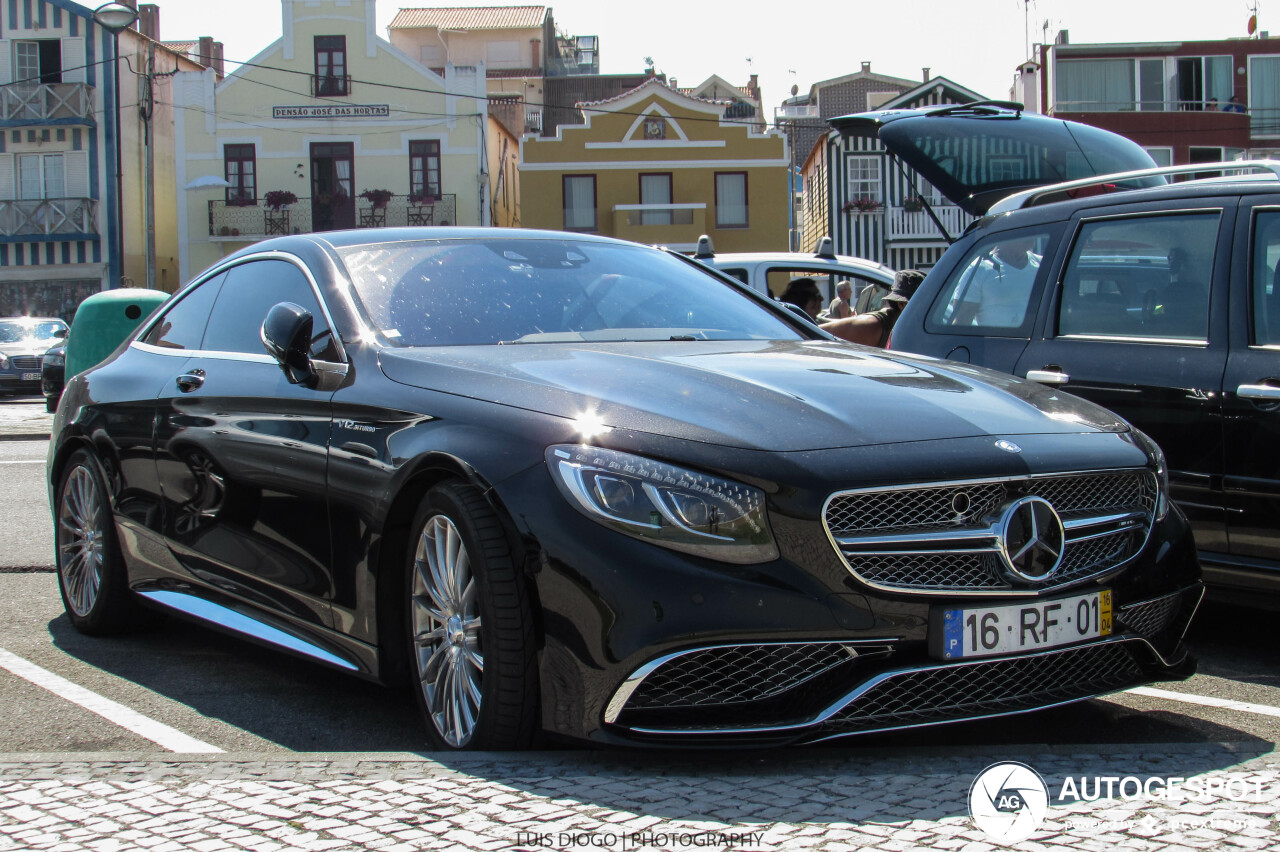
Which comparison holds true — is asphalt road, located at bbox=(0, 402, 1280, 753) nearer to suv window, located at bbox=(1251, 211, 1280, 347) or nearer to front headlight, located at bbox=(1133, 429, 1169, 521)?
front headlight, located at bbox=(1133, 429, 1169, 521)

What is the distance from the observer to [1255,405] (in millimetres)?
4516

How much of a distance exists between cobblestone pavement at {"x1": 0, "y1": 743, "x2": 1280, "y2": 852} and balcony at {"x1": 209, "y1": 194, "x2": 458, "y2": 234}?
39595 mm

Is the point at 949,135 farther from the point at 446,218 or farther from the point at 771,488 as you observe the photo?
the point at 446,218

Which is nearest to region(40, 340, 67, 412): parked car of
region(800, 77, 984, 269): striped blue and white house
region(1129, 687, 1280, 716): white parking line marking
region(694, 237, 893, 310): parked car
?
region(694, 237, 893, 310): parked car

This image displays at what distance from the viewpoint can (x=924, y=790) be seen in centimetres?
291

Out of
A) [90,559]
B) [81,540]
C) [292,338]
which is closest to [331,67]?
[81,540]

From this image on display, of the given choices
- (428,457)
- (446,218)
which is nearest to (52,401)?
(428,457)

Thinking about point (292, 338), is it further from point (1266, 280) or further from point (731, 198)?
point (731, 198)

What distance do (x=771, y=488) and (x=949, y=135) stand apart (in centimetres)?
431

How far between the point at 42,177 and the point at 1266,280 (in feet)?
141

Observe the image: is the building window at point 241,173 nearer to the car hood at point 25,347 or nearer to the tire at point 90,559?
the car hood at point 25,347

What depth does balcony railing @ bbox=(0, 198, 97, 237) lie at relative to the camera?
41.5 metres

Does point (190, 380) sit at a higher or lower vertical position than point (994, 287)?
lower

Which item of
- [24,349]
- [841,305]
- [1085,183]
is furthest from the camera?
[24,349]
